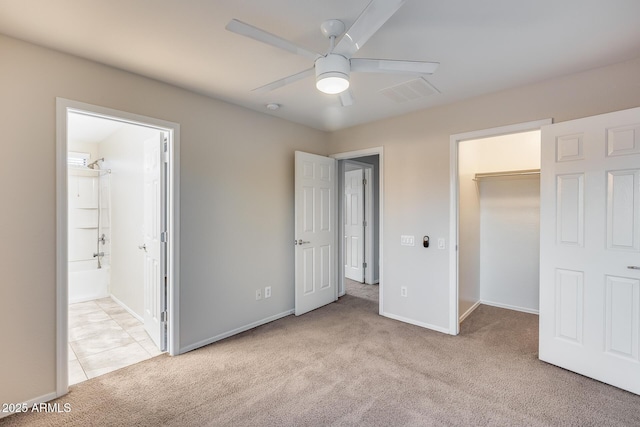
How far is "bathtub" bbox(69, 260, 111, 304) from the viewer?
14.2 ft

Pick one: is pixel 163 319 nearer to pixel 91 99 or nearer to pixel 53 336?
pixel 53 336

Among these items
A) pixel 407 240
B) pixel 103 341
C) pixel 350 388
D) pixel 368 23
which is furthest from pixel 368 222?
pixel 368 23

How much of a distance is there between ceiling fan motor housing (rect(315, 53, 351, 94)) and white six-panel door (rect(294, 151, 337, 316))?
2108 mm

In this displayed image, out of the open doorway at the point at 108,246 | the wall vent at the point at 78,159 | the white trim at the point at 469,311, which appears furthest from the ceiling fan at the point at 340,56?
the wall vent at the point at 78,159

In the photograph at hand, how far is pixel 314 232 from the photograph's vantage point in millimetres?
4020

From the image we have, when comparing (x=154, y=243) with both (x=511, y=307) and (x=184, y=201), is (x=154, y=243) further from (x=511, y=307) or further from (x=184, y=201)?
(x=511, y=307)

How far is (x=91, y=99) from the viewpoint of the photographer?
2.26 meters

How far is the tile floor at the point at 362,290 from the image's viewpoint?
4.62 m

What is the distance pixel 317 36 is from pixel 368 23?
0.71m

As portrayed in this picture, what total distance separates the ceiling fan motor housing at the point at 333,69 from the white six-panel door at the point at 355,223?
3760mm

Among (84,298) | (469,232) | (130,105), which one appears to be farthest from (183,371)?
(469,232)

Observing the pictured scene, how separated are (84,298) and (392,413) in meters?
4.65

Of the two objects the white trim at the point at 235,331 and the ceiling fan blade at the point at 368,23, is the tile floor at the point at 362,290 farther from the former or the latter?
the ceiling fan blade at the point at 368,23

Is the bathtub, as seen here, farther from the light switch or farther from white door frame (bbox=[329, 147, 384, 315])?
the light switch
